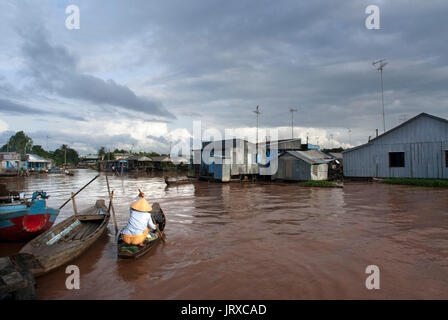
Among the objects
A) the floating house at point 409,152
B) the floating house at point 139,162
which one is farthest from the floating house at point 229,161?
the floating house at point 139,162

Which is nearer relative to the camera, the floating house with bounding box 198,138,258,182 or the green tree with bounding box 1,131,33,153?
the floating house with bounding box 198,138,258,182

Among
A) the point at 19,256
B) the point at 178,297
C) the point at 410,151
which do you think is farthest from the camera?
the point at 410,151

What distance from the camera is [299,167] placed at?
22.8 m

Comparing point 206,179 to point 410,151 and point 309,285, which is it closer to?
point 410,151

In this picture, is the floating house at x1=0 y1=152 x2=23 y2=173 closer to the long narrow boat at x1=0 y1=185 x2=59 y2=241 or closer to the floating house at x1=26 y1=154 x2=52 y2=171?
the floating house at x1=26 y1=154 x2=52 y2=171

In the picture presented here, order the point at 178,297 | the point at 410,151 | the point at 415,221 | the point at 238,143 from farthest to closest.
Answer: the point at 238,143 → the point at 410,151 → the point at 415,221 → the point at 178,297

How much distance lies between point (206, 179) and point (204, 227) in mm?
17813

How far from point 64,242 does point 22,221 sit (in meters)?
1.74

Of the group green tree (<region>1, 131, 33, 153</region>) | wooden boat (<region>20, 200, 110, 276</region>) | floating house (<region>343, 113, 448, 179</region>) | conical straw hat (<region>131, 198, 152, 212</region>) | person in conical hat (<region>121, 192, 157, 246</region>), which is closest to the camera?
wooden boat (<region>20, 200, 110, 276</region>)

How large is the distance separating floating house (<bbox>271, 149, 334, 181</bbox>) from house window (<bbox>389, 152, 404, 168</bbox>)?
510cm

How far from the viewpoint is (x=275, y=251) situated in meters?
6.54

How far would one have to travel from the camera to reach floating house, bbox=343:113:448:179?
1816cm

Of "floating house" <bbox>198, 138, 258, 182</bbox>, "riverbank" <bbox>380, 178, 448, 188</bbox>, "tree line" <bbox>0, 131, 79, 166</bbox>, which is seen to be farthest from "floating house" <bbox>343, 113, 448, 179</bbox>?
"tree line" <bbox>0, 131, 79, 166</bbox>

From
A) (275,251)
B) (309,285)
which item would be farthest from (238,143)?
(309,285)
